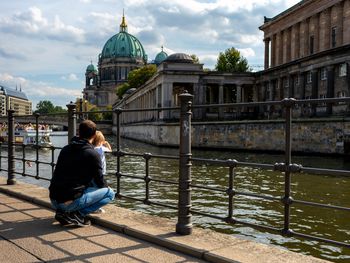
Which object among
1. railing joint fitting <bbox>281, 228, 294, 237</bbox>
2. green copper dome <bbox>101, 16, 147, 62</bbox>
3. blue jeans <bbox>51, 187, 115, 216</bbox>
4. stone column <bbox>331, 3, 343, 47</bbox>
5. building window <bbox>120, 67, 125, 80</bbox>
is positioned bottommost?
railing joint fitting <bbox>281, 228, 294, 237</bbox>

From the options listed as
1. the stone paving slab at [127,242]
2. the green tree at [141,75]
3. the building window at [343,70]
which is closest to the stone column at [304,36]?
the building window at [343,70]

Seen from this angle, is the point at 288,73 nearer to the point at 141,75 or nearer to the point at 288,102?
the point at 141,75

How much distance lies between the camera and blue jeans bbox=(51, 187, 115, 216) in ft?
21.3

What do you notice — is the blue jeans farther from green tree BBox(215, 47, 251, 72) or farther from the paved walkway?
green tree BBox(215, 47, 251, 72)

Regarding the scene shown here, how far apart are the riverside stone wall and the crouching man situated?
95.0ft

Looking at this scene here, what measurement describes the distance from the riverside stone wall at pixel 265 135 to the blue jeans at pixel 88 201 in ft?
94.7

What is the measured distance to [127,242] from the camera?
584 cm

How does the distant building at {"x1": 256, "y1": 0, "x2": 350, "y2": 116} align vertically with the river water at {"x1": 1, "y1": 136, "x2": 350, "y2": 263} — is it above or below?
above

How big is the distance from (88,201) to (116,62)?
159m

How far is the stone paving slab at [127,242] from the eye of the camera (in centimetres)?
515

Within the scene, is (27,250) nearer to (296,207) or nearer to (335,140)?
(296,207)

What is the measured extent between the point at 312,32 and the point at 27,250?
62510 mm

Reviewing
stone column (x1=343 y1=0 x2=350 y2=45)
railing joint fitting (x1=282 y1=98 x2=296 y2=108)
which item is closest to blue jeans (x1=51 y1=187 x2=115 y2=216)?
railing joint fitting (x1=282 y1=98 x2=296 y2=108)

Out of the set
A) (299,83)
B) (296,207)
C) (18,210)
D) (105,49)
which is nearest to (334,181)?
(296,207)
